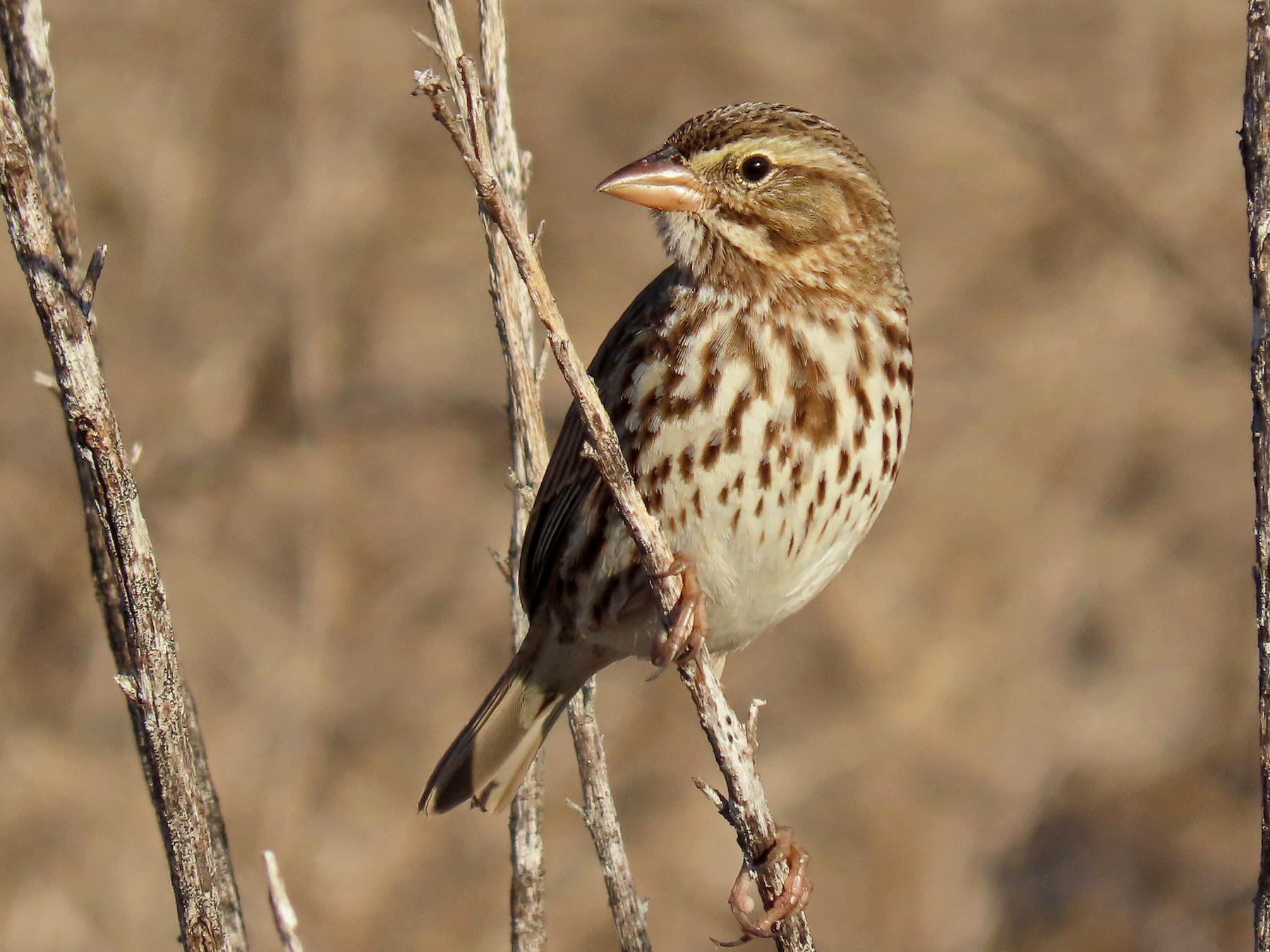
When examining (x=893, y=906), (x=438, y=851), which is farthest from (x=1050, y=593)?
(x=438, y=851)

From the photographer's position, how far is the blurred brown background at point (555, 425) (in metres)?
6.87

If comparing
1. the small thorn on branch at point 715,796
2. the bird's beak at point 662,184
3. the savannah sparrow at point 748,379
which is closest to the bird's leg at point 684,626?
the savannah sparrow at point 748,379

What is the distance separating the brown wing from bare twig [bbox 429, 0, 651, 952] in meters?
0.04

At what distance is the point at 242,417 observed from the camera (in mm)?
7461

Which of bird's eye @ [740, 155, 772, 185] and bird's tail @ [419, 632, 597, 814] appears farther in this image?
bird's tail @ [419, 632, 597, 814]

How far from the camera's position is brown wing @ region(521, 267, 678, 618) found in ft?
10.3

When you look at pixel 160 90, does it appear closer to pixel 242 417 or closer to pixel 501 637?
pixel 242 417

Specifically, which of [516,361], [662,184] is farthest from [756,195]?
[516,361]

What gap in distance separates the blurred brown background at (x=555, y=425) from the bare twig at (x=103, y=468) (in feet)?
14.3

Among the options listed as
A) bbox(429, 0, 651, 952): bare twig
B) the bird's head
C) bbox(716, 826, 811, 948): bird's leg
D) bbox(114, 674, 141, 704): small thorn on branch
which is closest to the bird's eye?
the bird's head

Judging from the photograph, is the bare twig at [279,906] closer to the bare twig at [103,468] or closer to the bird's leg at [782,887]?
the bare twig at [103,468]

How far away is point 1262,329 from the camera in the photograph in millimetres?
2268

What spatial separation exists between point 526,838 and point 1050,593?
15.0 ft

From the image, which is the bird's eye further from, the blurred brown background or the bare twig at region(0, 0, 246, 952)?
the blurred brown background
